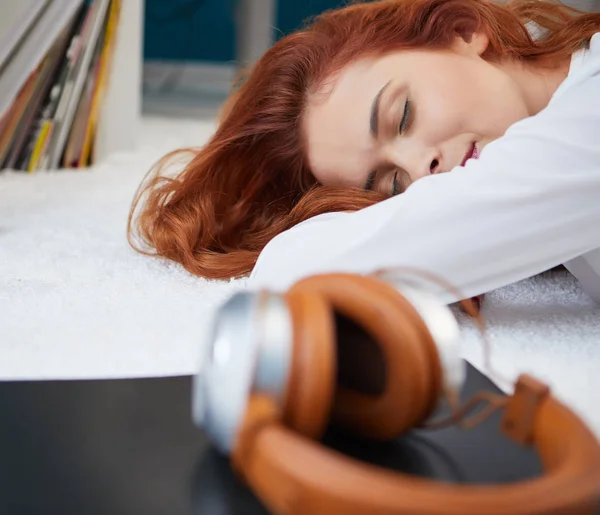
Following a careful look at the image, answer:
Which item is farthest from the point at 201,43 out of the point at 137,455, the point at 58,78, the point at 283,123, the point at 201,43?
the point at 137,455

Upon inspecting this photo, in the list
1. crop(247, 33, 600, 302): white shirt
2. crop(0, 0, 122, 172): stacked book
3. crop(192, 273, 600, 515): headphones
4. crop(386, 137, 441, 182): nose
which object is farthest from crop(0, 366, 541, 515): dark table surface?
crop(0, 0, 122, 172): stacked book

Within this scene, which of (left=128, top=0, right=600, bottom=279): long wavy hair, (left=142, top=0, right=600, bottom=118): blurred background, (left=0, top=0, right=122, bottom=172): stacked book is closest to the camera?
(left=128, top=0, right=600, bottom=279): long wavy hair

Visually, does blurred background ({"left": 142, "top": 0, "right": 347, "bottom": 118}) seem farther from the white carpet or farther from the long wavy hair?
the white carpet

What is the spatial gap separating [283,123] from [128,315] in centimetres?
47

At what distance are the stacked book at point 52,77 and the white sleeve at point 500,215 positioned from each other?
1.08 meters

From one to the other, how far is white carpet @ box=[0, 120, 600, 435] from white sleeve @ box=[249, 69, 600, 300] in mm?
86

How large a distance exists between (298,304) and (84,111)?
151 centimetres

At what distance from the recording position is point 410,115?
3.23 feet

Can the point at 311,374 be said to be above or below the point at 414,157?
above

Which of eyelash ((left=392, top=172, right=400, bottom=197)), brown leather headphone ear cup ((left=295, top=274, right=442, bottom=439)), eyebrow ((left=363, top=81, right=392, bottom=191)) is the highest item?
brown leather headphone ear cup ((left=295, top=274, right=442, bottom=439))

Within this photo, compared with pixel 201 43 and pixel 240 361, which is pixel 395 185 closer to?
pixel 240 361

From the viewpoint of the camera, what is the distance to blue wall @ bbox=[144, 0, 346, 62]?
→ 129 inches

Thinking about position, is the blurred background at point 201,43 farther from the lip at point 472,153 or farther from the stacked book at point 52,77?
the lip at point 472,153

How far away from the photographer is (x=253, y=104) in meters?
1.24
